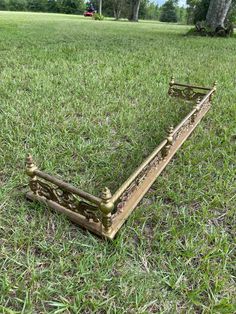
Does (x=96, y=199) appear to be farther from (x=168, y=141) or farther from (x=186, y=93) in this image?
(x=186, y=93)

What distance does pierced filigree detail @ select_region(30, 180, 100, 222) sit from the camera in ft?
5.33

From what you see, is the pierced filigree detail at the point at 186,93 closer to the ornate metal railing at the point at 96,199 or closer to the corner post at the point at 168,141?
the corner post at the point at 168,141

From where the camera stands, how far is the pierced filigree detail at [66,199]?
1.62 m

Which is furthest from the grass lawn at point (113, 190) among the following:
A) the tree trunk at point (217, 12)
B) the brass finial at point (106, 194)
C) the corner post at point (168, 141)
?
the tree trunk at point (217, 12)

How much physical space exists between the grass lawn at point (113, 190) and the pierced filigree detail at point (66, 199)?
11cm

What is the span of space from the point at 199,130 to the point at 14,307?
8.35ft

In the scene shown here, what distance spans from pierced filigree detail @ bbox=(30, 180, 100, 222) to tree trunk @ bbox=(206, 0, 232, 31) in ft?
42.6

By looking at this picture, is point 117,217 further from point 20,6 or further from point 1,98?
point 20,6

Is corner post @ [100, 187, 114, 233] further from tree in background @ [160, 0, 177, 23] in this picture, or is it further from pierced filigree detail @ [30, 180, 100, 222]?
tree in background @ [160, 0, 177, 23]

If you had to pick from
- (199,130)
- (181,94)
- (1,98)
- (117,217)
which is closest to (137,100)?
(181,94)

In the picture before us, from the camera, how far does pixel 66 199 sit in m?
1.73

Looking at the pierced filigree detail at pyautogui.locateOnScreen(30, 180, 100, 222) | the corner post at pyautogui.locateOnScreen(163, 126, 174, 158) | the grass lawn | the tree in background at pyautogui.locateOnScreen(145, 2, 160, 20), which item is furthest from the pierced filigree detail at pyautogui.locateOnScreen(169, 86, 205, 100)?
the tree in background at pyautogui.locateOnScreen(145, 2, 160, 20)

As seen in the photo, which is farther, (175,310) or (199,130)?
(199,130)

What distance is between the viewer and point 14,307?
4.29ft
